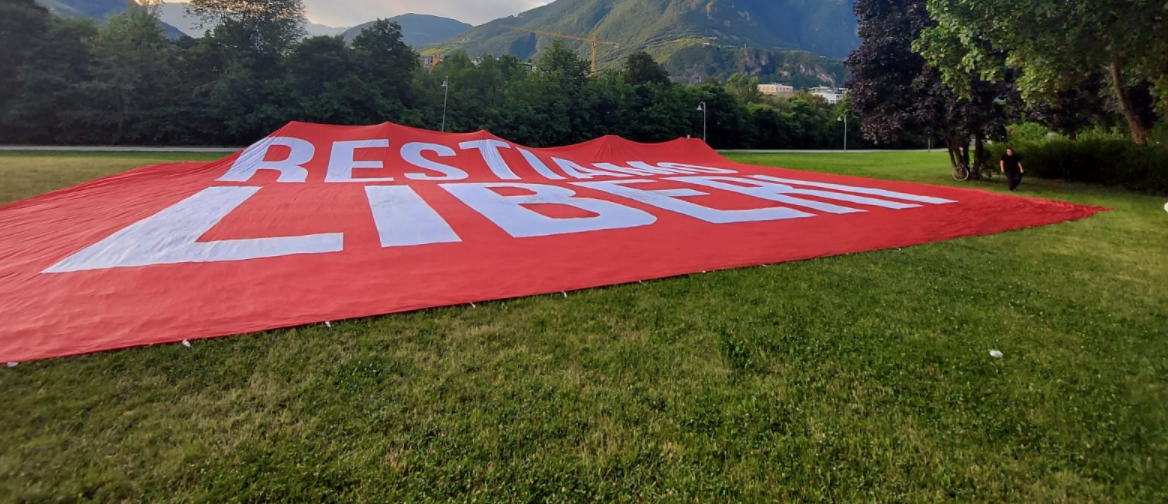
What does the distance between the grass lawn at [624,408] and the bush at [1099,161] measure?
1134cm

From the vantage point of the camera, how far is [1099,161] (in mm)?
11977

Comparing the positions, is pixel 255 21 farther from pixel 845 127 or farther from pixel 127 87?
pixel 845 127

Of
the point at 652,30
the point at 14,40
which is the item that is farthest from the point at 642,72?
the point at 652,30

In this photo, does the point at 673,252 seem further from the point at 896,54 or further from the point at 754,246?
the point at 896,54

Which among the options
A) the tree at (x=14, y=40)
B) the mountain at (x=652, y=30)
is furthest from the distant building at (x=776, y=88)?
the tree at (x=14, y=40)

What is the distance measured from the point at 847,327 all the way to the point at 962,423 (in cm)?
101

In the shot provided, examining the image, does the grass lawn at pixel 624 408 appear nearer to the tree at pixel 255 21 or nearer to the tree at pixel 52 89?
the tree at pixel 52 89

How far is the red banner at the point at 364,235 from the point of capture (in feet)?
10.2

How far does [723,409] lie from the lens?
210cm

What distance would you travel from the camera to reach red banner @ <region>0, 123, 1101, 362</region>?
310 cm

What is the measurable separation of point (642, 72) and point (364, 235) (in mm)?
39572

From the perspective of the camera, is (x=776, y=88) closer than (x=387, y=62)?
No

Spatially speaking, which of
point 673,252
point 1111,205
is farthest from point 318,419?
point 1111,205

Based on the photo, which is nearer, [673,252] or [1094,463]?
[1094,463]
